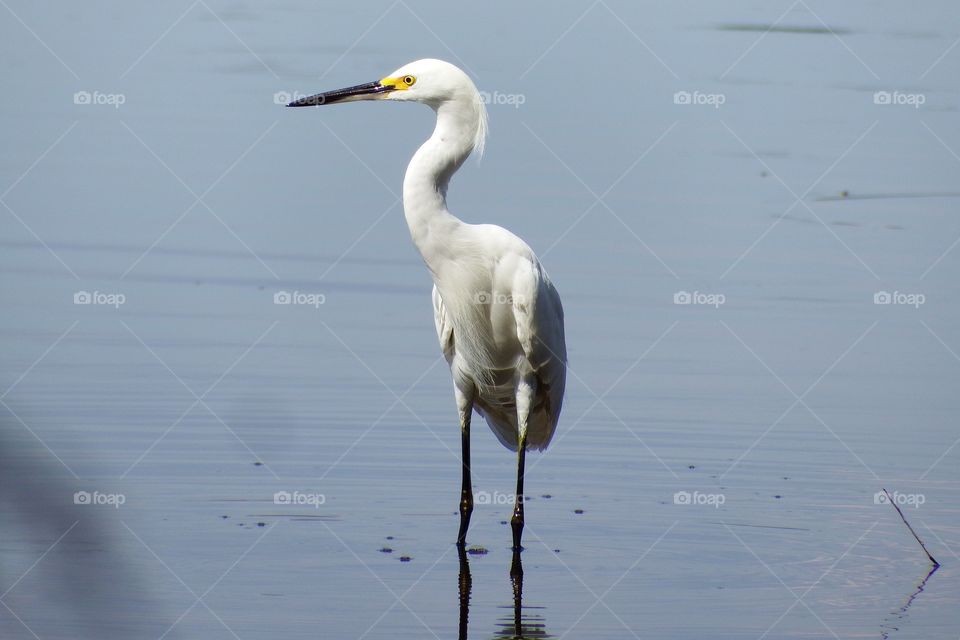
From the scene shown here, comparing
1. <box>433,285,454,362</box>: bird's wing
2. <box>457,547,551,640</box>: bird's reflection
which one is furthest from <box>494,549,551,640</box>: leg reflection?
<box>433,285,454,362</box>: bird's wing

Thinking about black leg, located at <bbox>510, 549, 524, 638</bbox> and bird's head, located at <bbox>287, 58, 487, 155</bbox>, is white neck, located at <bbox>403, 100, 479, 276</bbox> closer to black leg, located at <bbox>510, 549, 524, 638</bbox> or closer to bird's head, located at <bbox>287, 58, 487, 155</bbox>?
bird's head, located at <bbox>287, 58, 487, 155</bbox>

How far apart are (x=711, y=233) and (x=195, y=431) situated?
19.3ft

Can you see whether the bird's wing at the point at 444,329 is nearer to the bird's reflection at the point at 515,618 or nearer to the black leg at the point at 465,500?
the black leg at the point at 465,500

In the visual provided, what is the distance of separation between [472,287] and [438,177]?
0.62 m

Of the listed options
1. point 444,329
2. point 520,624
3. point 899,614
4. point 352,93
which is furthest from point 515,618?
point 352,93

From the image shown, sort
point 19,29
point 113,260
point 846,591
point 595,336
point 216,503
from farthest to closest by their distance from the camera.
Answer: point 19,29 → point 113,260 → point 595,336 → point 216,503 → point 846,591

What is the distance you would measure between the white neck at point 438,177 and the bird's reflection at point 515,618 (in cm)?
156

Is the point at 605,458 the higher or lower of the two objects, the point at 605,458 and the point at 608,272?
the lower

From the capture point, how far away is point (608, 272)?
11.6m

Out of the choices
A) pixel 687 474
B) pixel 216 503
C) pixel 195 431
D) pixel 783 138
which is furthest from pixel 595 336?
pixel 783 138

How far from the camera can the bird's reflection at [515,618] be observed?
17.5 feet

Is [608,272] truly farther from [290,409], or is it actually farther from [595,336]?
[290,409]

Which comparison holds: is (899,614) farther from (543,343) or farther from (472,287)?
(472,287)

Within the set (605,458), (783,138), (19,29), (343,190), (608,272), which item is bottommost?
(605,458)
